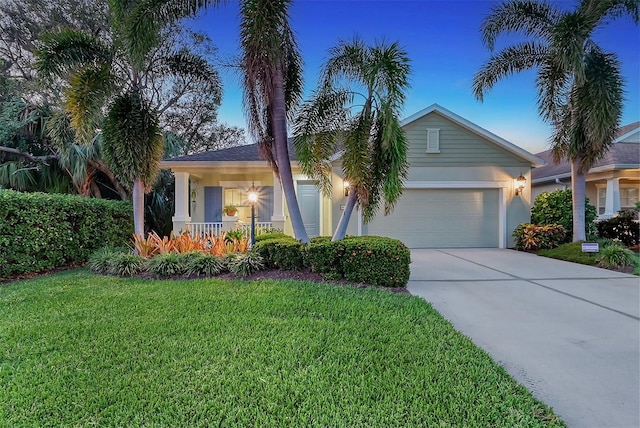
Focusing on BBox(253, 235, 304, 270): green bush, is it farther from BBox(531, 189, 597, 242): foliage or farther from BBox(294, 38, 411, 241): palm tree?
BBox(531, 189, 597, 242): foliage

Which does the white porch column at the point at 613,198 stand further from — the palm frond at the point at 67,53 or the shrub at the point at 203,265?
the palm frond at the point at 67,53

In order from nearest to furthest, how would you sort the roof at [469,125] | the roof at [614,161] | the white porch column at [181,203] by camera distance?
the white porch column at [181,203]
the roof at [469,125]
the roof at [614,161]

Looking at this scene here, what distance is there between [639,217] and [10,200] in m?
17.1

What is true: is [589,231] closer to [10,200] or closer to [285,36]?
[285,36]

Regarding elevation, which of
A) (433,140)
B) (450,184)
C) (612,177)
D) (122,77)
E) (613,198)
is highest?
(122,77)

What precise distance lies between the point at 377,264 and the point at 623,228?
1039 cm

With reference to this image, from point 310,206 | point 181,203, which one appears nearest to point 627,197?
point 310,206

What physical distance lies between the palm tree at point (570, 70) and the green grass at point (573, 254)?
745 mm

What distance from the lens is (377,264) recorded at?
211 inches

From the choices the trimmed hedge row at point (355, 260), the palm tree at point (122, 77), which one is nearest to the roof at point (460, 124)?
the palm tree at point (122, 77)

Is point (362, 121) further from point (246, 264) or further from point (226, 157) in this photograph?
point (226, 157)

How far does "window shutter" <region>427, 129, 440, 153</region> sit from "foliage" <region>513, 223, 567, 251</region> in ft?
12.9

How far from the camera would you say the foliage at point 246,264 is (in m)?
5.86

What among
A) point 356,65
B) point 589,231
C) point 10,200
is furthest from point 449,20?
point 10,200
